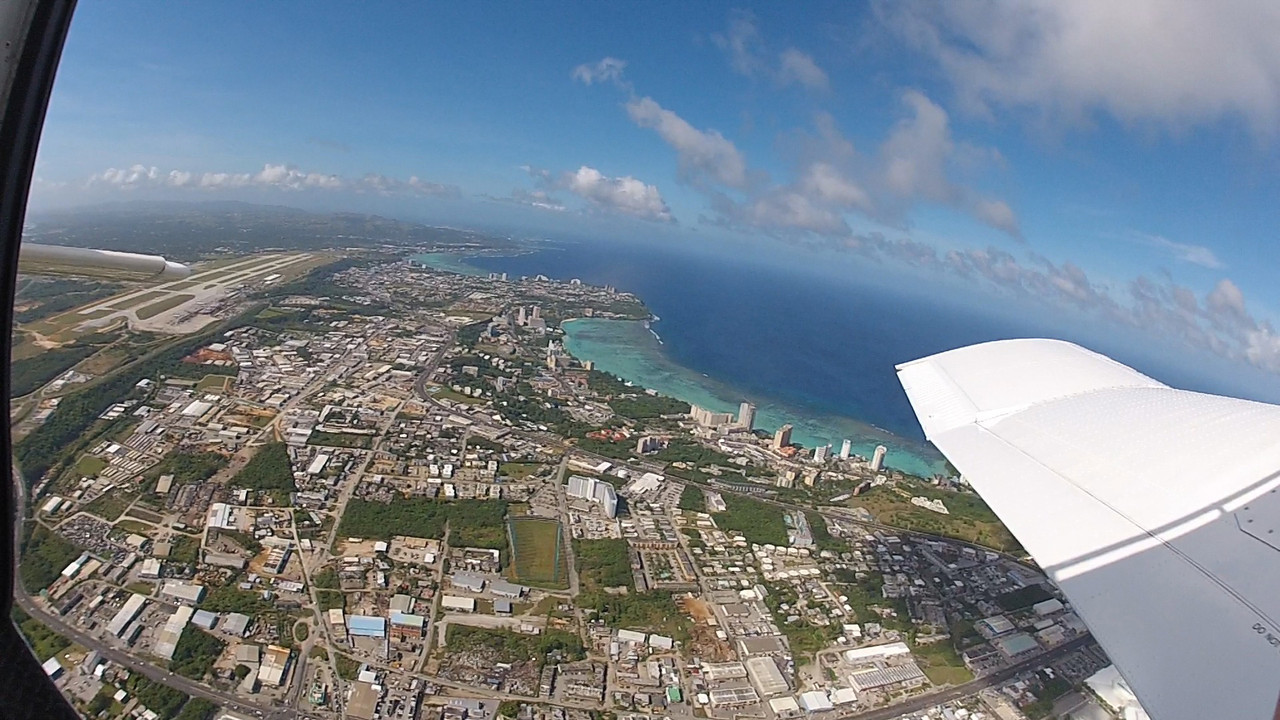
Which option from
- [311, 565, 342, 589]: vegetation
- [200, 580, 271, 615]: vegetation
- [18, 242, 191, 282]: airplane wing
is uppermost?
[18, 242, 191, 282]: airplane wing

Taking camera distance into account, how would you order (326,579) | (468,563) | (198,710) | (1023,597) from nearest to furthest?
(198,710), (326,579), (468,563), (1023,597)

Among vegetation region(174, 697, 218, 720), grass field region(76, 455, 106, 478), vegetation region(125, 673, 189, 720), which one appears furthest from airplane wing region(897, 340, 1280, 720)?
grass field region(76, 455, 106, 478)

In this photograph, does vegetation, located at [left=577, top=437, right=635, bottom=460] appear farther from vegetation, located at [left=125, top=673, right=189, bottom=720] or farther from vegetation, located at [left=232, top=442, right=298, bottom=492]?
vegetation, located at [left=125, top=673, right=189, bottom=720]

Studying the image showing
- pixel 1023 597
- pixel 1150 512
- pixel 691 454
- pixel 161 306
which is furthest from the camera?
pixel 161 306

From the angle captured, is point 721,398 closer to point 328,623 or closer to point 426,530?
point 426,530

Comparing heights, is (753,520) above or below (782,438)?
below

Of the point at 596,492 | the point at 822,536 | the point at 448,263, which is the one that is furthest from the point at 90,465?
the point at 448,263

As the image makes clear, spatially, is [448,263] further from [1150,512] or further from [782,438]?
[1150,512]

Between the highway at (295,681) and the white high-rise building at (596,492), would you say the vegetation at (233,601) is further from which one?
the white high-rise building at (596,492)
